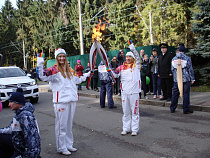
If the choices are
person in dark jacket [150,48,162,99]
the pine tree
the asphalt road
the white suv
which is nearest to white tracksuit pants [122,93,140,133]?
the asphalt road

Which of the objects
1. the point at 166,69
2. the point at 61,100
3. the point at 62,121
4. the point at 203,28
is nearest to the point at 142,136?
the point at 62,121

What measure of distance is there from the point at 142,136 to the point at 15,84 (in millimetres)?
7414

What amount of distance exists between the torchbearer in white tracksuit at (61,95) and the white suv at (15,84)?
636cm

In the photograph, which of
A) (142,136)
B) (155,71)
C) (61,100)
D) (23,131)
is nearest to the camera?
(23,131)

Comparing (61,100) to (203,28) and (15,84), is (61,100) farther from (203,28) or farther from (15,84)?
(203,28)

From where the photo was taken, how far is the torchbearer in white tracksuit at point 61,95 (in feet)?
14.4

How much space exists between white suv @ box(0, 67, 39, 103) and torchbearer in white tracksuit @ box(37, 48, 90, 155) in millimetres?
6361

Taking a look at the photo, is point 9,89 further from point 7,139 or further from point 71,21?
point 71,21

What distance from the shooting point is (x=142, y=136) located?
541cm

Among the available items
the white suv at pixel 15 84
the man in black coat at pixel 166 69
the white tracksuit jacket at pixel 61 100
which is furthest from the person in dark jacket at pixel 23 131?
the white suv at pixel 15 84

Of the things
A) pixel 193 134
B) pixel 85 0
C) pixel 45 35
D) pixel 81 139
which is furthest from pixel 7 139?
pixel 45 35

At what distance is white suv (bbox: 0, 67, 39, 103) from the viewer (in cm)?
1035

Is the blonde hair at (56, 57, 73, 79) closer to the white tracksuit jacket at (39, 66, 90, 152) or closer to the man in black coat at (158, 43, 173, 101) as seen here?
the white tracksuit jacket at (39, 66, 90, 152)

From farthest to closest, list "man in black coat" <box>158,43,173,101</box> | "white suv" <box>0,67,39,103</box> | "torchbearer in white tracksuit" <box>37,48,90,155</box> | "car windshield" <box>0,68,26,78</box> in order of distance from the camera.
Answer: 1. "car windshield" <box>0,68,26,78</box>
2. "white suv" <box>0,67,39,103</box>
3. "man in black coat" <box>158,43,173,101</box>
4. "torchbearer in white tracksuit" <box>37,48,90,155</box>
